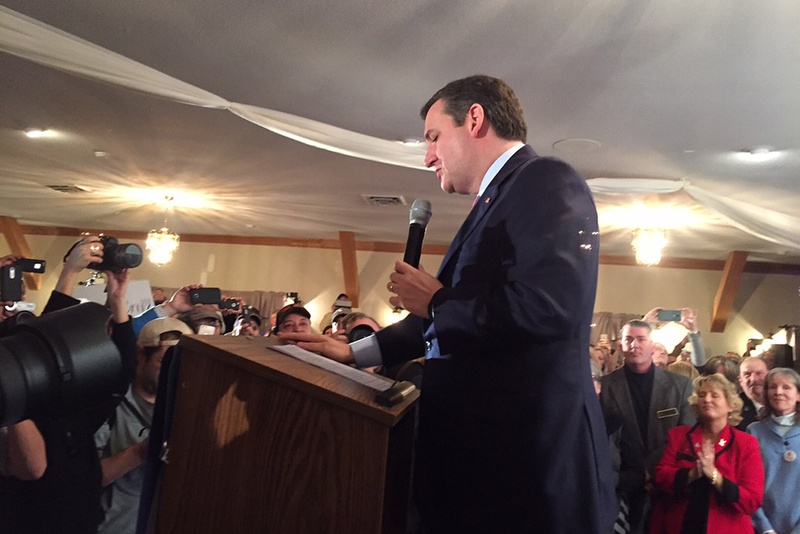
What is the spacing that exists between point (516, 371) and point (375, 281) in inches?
293

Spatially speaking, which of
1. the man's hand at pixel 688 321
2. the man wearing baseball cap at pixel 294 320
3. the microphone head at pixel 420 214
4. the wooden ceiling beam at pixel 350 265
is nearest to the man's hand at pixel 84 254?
the microphone head at pixel 420 214

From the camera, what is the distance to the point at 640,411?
272cm

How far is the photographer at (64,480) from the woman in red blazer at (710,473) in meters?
2.08

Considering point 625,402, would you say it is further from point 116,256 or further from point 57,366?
point 57,366

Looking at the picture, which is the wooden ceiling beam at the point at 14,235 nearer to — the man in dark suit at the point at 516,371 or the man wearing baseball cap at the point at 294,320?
the man wearing baseball cap at the point at 294,320

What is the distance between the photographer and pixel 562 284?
0.85 m

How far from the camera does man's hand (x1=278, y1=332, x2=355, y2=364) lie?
1.14 m

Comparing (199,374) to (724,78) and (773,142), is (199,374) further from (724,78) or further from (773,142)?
(773,142)

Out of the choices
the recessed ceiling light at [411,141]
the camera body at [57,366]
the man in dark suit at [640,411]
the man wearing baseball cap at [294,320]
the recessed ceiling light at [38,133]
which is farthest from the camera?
the recessed ceiling light at [38,133]

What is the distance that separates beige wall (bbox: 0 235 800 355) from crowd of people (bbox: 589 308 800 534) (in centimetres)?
487

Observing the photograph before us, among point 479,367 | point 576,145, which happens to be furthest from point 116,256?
point 576,145

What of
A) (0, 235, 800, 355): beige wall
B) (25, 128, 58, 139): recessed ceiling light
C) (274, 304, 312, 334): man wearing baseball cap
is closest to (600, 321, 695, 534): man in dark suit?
(274, 304, 312, 334): man wearing baseball cap

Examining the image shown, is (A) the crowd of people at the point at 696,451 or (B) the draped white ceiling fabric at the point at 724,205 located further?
(B) the draped white ceiling fabric at the point at 724,205

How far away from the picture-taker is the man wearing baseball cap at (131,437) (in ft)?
5.19
